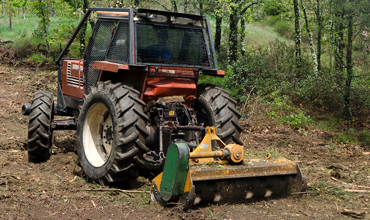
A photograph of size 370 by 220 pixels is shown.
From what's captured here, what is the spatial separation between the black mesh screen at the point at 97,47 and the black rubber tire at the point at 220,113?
181cm

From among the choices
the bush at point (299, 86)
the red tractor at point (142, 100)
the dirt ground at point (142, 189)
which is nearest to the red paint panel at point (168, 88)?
the red tractor at point (142, 100)

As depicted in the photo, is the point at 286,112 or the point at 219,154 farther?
the point at 286,112

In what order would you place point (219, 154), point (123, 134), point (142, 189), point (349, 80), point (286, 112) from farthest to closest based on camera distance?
point (349, 80) → point (286, 112) → point (142, 189) → point (123, 134) → point (219, 154)

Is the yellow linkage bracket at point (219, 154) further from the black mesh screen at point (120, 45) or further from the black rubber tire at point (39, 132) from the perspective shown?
the black rubber tire at point (39, 132)

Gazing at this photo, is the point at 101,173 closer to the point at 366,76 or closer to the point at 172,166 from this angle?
the point at 172,166

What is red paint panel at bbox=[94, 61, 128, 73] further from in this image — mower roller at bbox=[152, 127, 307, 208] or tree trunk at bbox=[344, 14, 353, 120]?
tree trunk at bbox=[344, 14, 353, 120]

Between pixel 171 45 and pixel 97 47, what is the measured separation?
145cm

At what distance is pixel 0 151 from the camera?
23.0ft

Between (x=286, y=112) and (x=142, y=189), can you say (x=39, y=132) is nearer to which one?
(x=142, y=189)

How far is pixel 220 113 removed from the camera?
5.86m

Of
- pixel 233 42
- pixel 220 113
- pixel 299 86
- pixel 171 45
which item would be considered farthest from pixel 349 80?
pixel 171 45

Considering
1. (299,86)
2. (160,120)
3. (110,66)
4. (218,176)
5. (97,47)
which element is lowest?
(218,176)

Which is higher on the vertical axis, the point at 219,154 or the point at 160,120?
the point at 160,120

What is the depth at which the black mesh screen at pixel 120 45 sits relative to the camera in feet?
19.5
